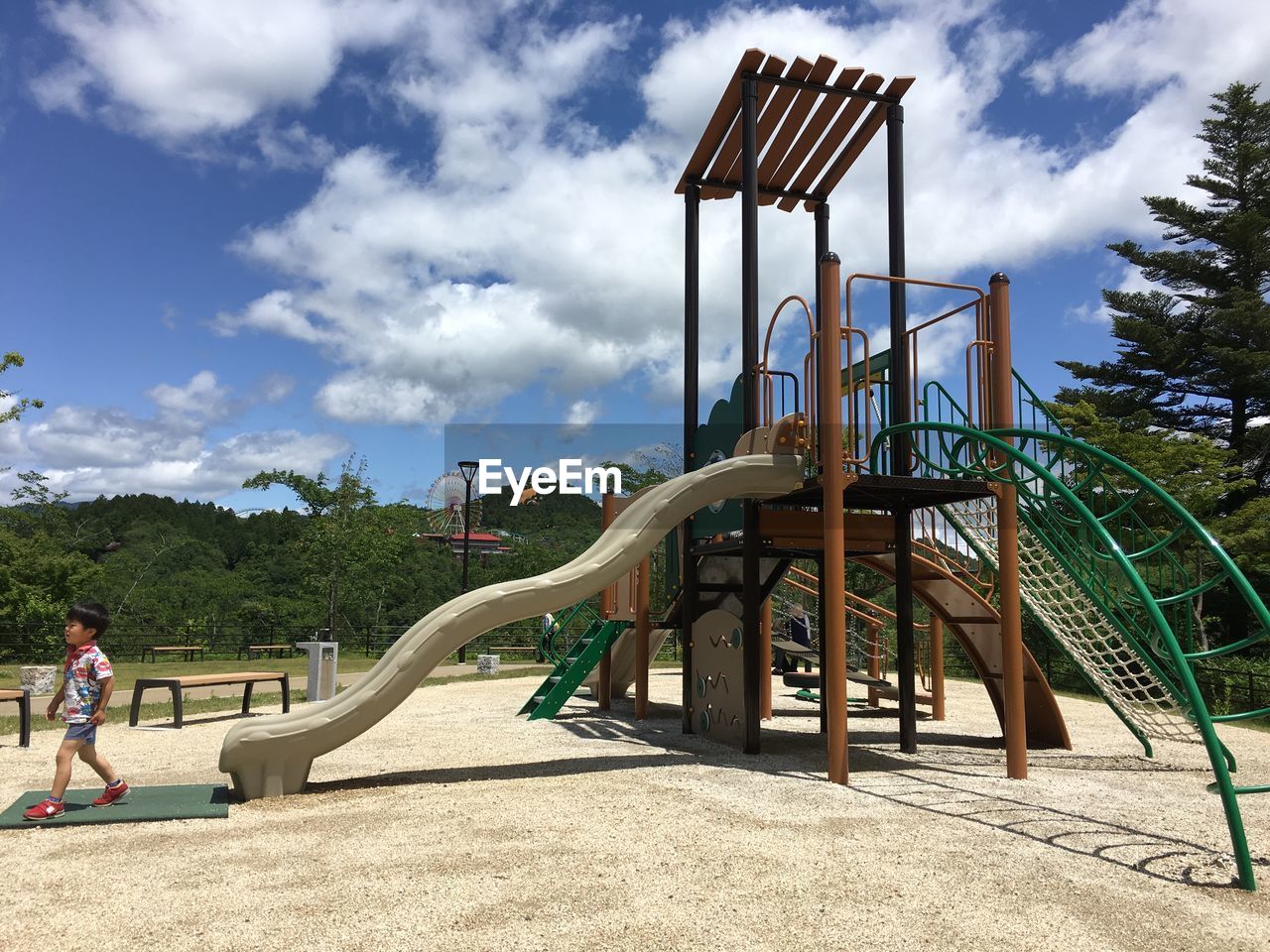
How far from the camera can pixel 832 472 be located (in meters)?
8.12

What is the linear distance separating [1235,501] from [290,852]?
3322 cm

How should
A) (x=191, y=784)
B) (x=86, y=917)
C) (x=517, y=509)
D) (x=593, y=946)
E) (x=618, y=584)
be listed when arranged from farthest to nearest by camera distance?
(x=517, y=509), (x=618, y=584), (x=191, y=784), (x=86, y=917), (x=593, y=946)

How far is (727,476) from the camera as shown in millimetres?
8742

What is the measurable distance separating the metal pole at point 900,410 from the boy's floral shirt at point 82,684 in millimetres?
6956

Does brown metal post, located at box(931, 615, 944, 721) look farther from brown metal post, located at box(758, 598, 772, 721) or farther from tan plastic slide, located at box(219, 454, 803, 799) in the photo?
tan plastic slide, located at box(219, 454, 803, 799)

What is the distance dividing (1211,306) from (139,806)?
35390mm

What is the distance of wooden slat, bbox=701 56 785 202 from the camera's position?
32.0 feet

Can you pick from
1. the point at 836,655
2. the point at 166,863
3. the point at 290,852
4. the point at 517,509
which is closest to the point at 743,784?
the point at 836,655

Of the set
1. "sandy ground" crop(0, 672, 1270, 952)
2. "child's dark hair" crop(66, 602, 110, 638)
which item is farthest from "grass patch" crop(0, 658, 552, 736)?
"child's dark hair" crop(66, 602, 110, 638)

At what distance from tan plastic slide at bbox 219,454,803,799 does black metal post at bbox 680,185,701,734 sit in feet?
6.40

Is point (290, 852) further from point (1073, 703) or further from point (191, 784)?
point (1073, 703)

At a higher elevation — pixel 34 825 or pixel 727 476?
pixel 727 476

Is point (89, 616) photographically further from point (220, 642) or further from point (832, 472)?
point (220, 642)

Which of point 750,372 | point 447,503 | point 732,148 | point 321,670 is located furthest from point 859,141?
point 447,503
